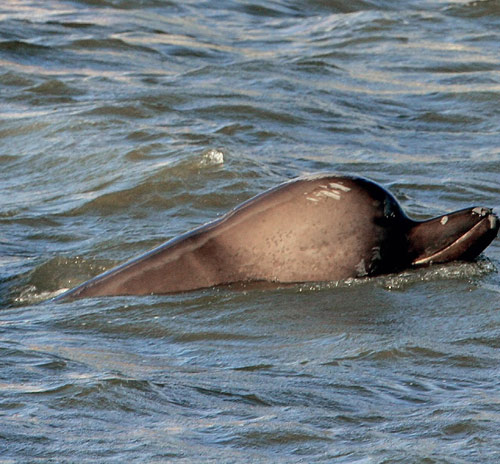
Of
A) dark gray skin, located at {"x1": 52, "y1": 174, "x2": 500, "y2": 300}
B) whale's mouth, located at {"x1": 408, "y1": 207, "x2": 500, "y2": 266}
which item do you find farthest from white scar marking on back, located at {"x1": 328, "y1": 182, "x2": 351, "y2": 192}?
whale's mouth, located at {"x1": 408, "y1": 207, "x2": 500, "y2": 266}

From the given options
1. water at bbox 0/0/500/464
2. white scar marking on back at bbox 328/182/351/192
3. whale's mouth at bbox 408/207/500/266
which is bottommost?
water at bbox 0/0/500/464

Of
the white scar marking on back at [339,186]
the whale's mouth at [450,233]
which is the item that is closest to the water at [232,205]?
the whale's mouth at [450,233]

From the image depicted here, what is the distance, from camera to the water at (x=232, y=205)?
152 inches

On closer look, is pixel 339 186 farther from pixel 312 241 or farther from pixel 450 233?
pixel 450 233

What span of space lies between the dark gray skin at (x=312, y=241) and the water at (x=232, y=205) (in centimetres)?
9

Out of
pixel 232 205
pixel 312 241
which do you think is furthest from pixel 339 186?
pixel 232 205

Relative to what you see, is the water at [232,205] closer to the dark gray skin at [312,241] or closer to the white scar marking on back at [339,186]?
the dark gray skin at [312,241]

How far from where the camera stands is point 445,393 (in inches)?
165

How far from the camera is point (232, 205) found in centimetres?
801

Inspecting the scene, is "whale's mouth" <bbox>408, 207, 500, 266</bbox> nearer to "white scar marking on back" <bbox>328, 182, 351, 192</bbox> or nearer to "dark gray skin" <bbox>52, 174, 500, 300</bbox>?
"dark gray skin" <bbox>52, 174, 500, 300</bbox>

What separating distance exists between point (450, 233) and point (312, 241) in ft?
2.22

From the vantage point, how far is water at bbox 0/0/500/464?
386 centimetres

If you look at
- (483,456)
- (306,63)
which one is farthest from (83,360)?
(306,63)

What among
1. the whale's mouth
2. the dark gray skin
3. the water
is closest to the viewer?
the water
